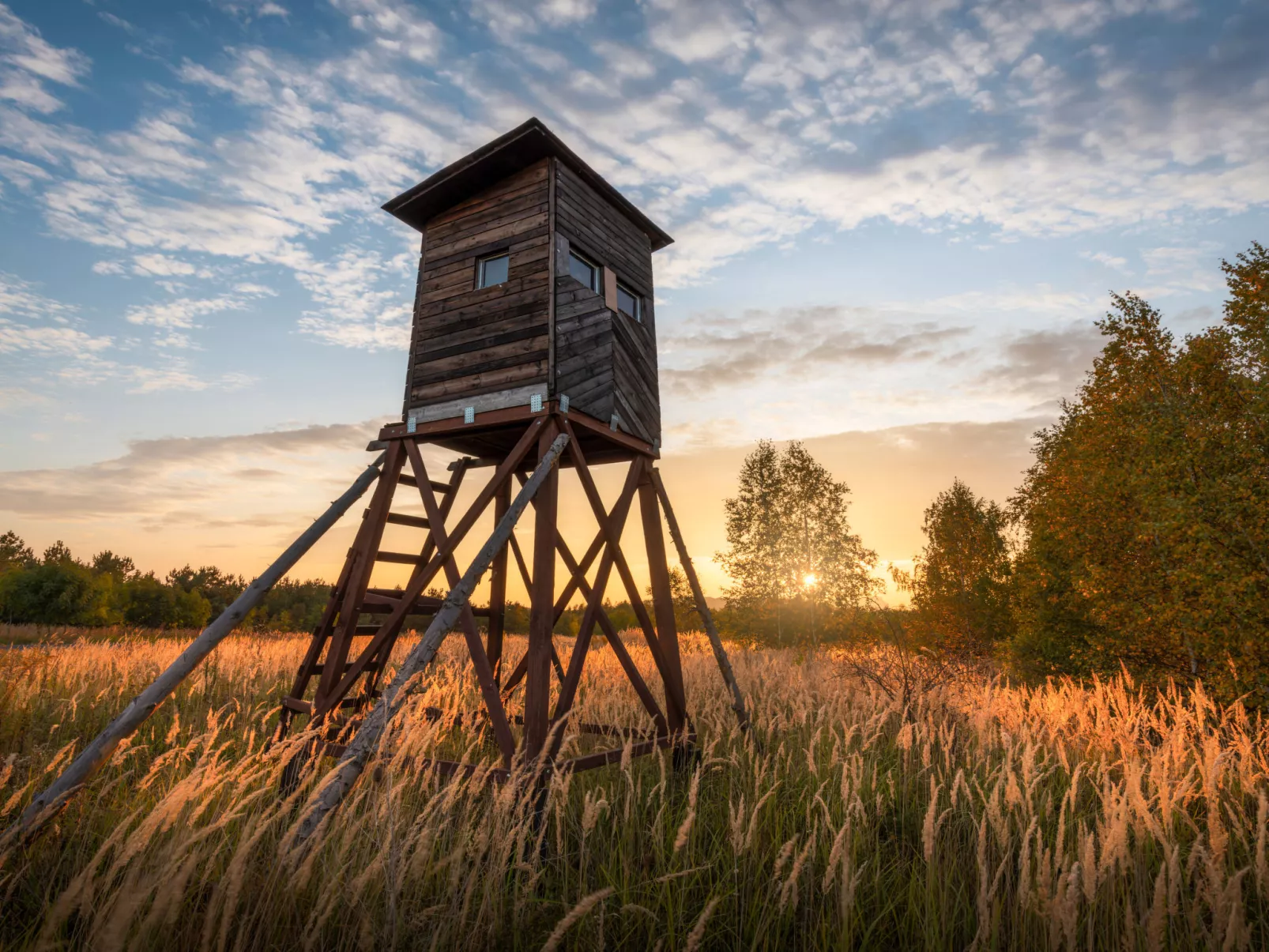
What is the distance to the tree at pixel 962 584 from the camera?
24.3m

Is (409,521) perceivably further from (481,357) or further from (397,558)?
(481,357)

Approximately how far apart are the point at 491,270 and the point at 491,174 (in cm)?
138

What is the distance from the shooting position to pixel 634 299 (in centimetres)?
945

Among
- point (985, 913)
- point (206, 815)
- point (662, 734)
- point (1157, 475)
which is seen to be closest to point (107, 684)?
point (206, 815)

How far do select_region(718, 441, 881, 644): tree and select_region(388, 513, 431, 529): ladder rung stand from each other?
18.0m

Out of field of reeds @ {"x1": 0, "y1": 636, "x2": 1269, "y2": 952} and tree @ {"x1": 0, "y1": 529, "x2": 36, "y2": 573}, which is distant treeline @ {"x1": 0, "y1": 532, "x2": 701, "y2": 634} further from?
field of reeds @ {"x1": 0, "y1": 636, "x2": 1269, "y2": 952}

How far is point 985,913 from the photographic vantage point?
105 inches

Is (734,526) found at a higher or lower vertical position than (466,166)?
lower

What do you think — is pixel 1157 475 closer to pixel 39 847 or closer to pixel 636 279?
pixel 636 279

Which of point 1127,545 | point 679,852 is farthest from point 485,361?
point 1127,545

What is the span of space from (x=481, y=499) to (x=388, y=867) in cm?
456

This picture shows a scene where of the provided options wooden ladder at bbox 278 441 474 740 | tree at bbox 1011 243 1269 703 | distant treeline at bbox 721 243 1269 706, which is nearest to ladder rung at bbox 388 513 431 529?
wooden ladder at bbox 278 441 474 740

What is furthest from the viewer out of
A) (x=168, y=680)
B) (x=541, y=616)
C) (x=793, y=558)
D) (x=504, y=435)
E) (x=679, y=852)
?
(x=793, y=558)

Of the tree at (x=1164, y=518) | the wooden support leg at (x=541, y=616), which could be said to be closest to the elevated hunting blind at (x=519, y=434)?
the wooden support leg at (x=541, y=616)
